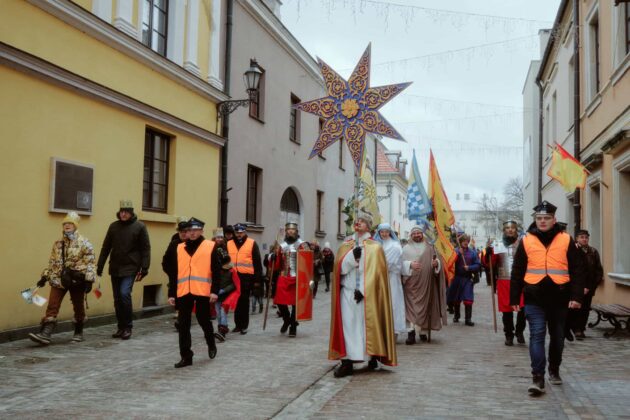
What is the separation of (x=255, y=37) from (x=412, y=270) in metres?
10.2

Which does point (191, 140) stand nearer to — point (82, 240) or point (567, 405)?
point (82, 240)

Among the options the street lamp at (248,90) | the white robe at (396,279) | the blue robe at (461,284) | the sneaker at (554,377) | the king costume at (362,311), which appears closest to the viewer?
the sneaker at (554,377)

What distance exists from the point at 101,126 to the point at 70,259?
121 inches

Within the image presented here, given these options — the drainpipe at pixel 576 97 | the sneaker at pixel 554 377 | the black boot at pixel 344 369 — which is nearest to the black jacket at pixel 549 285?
the sneaker at pixel 554 377

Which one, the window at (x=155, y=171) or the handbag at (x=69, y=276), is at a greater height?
the window at (x=155, y=171)

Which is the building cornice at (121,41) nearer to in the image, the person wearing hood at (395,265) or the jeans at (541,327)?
the person wearing hood at (395,265)

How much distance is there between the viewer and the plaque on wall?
9.71 m

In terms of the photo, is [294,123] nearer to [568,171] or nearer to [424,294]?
[568,171]

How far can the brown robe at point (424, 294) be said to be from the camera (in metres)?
10.0

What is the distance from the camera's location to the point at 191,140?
46.2 feet

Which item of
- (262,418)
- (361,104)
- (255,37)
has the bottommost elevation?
(262,418)

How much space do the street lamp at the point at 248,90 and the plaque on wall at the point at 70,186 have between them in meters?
4.43

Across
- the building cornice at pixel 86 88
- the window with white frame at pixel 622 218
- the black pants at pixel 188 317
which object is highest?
the building cornice at pixel 86 88

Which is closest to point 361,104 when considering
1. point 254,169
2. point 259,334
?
point 259,334
